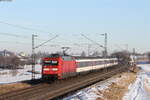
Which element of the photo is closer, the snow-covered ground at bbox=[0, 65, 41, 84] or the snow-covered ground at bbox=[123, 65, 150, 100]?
the snow-covered ground at bbox=[123, 65, 150, 100]

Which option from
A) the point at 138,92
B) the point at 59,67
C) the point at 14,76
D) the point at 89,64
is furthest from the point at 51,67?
the point at 14,76

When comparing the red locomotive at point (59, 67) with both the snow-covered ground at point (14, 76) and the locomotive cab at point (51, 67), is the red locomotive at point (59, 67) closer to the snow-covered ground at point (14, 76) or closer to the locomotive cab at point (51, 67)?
the locomotive cab at point (51, 67)

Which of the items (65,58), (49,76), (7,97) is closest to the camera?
(7,97)

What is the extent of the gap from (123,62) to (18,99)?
110 meters

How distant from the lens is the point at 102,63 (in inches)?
2842

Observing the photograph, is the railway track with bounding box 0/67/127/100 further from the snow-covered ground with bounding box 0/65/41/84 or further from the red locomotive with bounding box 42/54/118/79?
the snow-covered ground with bounding box 0/65/41/84

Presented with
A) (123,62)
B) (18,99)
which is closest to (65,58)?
(18,99)

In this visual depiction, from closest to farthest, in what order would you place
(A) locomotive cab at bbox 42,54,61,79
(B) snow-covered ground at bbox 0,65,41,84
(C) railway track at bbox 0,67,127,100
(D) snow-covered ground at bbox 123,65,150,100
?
(C) railway track at bbox 0,67,127,100 < (D) snow-covered ground at bbox 123,65,150,100 < (A) locomotive cab at bbox 42,54,61,79 < (B) snow-covered ground at bbox 0,65,41,84

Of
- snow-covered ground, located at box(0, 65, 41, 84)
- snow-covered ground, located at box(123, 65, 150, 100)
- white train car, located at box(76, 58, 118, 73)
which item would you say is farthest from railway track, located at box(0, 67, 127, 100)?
snow-covered ground, located at box(0, 65, 41, 84)

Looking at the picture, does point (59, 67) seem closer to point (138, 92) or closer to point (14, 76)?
point (138, 92)

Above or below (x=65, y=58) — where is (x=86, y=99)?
below

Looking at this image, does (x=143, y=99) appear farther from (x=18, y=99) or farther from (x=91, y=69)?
(x=91, y=69)

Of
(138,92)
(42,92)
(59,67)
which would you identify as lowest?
(138,92)

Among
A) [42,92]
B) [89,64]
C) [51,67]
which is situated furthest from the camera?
[89,64]
